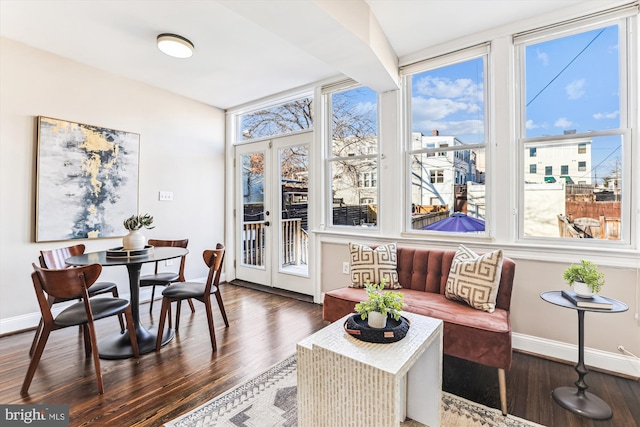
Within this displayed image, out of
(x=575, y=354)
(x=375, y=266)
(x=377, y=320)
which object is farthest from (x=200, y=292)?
(x=575, y=354)

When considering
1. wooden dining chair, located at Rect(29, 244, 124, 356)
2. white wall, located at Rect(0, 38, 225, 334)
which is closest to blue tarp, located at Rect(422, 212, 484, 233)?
wooden dining chair, located at Rect(29, 244, 124, 356)

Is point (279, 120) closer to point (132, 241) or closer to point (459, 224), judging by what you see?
point (132, 241)

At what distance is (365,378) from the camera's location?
4.12ft

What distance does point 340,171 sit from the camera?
3.62m

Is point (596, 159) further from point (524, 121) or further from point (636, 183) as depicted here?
point (524, 121)

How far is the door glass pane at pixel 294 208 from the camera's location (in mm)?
3965

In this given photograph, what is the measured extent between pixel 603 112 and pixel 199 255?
182 inches

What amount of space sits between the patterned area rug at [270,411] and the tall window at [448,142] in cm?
152

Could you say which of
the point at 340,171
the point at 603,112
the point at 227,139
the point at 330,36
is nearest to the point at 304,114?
the point at 340,171

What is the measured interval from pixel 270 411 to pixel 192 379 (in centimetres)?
67

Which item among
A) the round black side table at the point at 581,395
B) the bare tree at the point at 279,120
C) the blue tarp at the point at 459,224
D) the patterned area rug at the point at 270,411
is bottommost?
the patterned area rug at the point at 270,411

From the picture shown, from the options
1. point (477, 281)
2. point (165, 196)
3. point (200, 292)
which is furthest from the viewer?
point (165, 196)

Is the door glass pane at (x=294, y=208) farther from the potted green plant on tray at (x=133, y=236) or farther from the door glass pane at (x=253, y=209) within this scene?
the potted green plant on tray at (x=133, y=236)

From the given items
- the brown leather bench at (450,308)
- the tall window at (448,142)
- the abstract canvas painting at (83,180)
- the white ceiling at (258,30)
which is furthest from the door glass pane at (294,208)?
the abstract canvas painting at (83,180)
